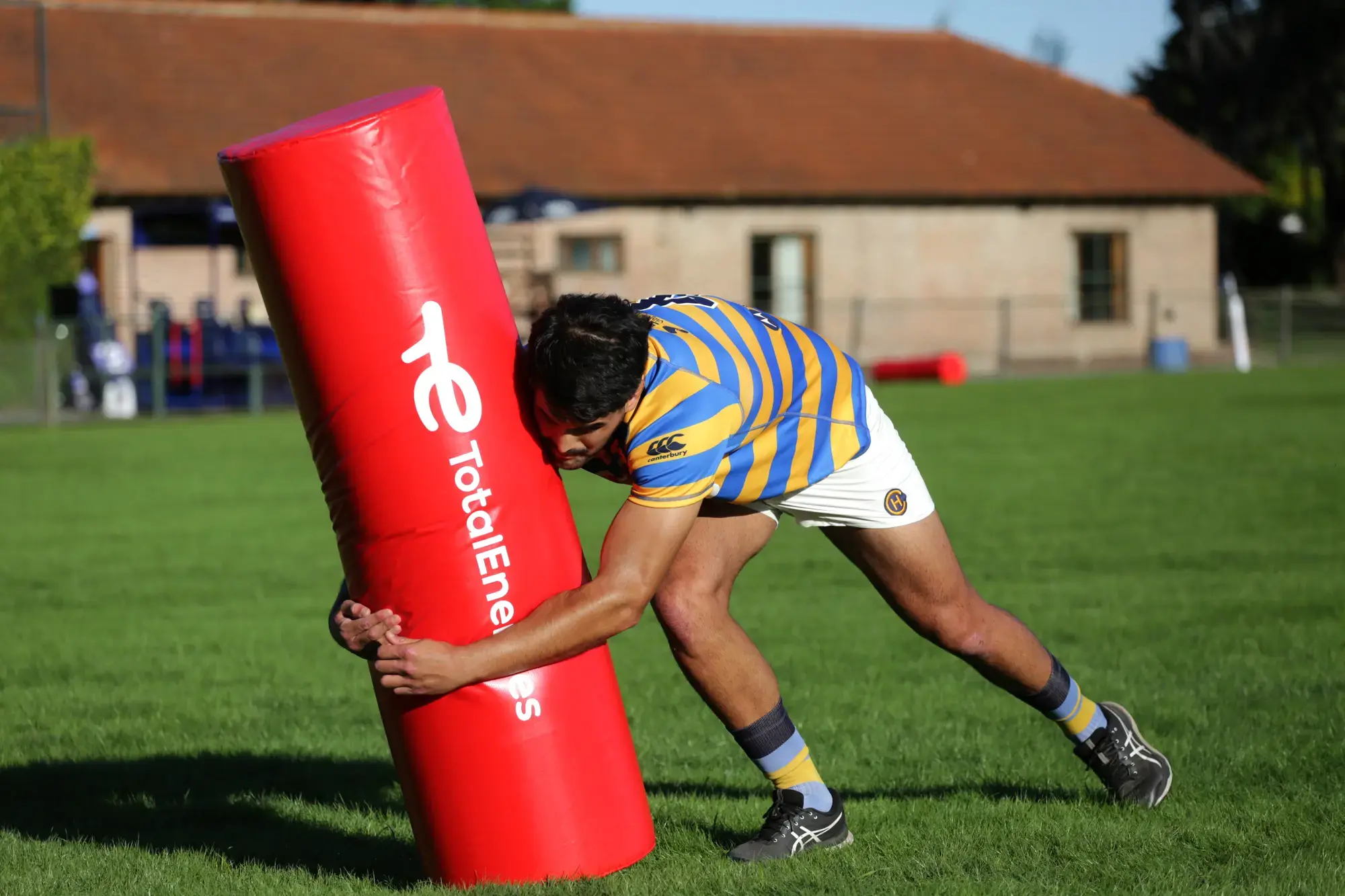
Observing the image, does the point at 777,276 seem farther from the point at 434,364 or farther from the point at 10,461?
the point at 434,364

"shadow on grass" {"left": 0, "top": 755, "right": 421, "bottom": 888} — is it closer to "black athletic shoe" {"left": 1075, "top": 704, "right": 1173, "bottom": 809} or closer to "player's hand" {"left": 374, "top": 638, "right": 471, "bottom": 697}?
"player's hand" {"left": 374, "top": 638, "right": 471, "bottom": 697}

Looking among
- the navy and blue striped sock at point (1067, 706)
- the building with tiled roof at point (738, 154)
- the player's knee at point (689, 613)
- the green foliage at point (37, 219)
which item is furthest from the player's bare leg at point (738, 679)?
the building with tiled roof at point (738, 154)

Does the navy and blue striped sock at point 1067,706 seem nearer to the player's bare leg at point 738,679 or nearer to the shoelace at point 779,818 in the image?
the player's bare leg at point 738,679

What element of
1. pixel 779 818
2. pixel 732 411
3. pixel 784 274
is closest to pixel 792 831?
pixel 779 818

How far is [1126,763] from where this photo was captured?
16.2 feet

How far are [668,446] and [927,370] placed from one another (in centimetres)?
2466

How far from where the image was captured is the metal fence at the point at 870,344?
22.0m

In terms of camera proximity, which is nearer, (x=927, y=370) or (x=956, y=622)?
(x=956, y=622)

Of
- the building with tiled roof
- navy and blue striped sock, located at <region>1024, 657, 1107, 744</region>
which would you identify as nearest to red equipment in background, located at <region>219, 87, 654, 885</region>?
navy and blue striped sock, located at <region>1024, 657, 1107, 744</region>

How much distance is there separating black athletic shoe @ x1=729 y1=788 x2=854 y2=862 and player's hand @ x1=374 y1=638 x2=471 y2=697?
3.26 feet

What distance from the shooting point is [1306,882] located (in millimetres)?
4129

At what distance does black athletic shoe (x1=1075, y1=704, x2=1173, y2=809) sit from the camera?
16.1ft

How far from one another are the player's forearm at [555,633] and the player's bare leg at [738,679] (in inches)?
17.8

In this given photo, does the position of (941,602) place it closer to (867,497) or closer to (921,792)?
(867,497)
